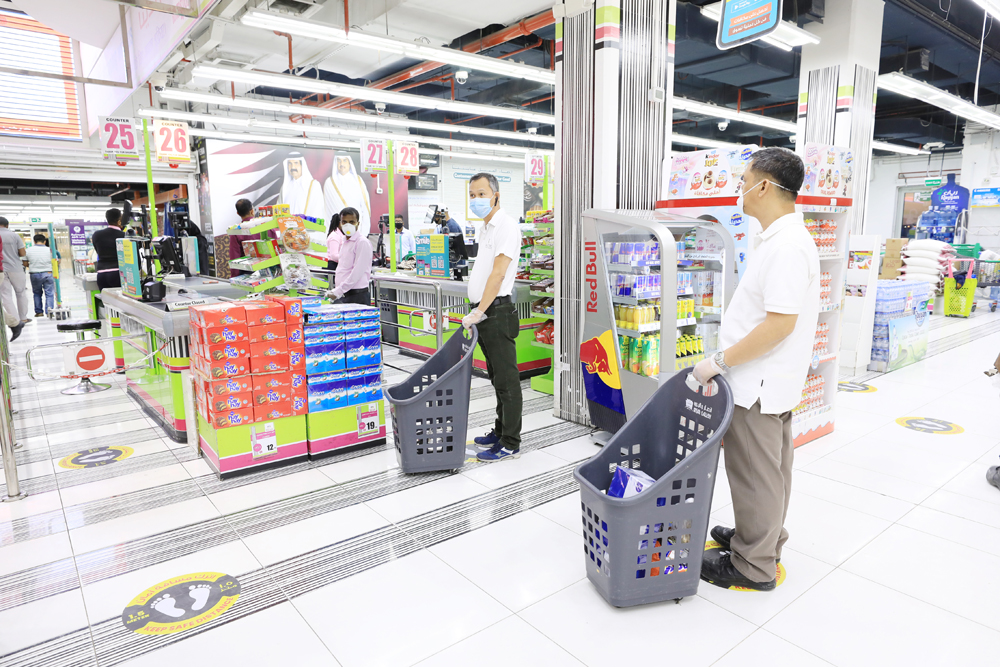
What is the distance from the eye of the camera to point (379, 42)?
6.64 metres

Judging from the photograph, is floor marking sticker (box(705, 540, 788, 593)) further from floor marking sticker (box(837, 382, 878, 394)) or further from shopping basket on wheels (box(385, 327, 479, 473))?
floor marking sticker (box(837, 382, 878, 394))

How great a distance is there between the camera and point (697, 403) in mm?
2510

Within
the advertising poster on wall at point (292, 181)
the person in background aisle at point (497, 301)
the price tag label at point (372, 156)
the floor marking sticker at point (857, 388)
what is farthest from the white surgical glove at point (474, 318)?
the advertising poster on wall at point (292, 181)

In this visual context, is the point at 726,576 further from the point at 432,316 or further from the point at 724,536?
the point at 432,316

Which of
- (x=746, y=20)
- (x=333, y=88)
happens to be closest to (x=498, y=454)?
(x=746, y=20)

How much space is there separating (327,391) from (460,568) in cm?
181

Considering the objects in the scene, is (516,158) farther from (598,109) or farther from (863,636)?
(863,636)

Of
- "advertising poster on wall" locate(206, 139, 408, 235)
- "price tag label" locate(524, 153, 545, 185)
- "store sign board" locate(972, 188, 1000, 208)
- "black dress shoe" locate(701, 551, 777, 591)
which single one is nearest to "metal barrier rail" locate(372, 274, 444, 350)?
"black dress shoe" locate(701, 551, 777, 591)

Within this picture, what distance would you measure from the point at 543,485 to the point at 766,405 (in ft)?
5.58

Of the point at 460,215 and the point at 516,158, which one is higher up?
the point at 516,158

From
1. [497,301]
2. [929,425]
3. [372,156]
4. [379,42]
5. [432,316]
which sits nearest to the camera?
[497,301]

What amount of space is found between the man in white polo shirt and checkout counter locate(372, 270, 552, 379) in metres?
3.49

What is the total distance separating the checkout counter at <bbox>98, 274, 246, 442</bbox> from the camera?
430 centimetres

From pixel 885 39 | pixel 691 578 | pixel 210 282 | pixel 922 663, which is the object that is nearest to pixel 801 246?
pixel 691 578
